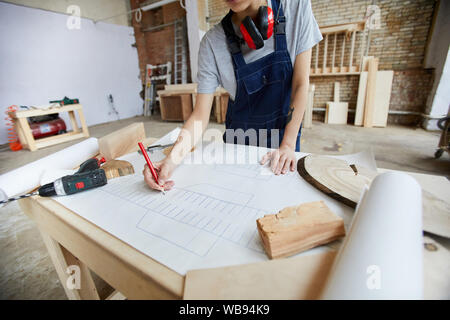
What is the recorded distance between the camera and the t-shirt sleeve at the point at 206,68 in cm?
119

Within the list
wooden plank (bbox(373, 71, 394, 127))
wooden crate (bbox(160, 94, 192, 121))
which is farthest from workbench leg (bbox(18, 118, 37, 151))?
wooden plank (bbox(373, 71, 394, 127))

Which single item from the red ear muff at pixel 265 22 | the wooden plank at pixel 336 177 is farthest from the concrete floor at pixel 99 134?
the red ear muff at pixel 265 22

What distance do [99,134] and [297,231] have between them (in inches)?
231

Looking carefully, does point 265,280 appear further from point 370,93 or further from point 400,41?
point 400,41

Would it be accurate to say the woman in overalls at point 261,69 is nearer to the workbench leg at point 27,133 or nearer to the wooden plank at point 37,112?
the wooden plank at point 37,112

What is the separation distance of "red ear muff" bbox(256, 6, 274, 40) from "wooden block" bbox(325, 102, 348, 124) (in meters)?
4.74

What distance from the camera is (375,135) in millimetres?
4137

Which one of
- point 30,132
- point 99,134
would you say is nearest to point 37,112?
point 30,132

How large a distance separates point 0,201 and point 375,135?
501cm

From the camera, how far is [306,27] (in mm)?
1063

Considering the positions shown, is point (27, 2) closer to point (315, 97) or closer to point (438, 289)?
point (315, 97)
